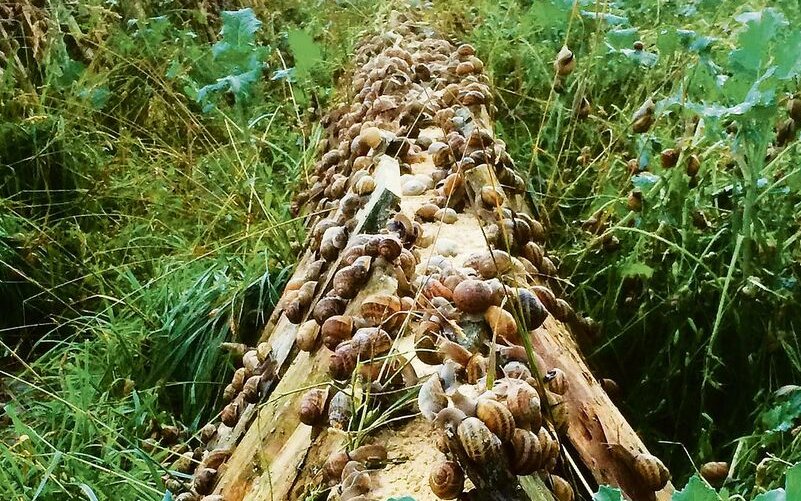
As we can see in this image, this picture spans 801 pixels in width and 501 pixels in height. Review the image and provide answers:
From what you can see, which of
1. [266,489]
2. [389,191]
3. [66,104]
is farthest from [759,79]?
[66,104]

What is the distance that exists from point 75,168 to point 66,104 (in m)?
0.42

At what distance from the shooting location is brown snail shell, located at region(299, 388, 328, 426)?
1091 millimetres

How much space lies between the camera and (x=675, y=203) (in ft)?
6.16

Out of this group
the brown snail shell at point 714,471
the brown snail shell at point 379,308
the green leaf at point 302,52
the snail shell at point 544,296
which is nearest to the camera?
the brown snail shell at point 379,308

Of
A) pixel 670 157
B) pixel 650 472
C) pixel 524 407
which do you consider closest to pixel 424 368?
pixel 524 407

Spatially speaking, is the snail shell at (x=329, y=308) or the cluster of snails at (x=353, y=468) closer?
the cluster of snails at (x=353, y=468)

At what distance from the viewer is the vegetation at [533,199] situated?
5.40ft

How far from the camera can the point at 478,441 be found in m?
0.77

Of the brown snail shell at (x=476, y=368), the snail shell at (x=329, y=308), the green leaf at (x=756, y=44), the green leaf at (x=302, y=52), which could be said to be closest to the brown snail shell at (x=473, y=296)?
the brown snail shell at (x=476, y=368)

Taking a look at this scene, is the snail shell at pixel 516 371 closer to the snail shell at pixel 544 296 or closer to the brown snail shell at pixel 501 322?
the brown snail shell at pixel 501 322

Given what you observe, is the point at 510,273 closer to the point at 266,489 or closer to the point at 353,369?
the point at 353,369

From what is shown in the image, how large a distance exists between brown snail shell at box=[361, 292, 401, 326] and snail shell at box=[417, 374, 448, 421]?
0.99 ft

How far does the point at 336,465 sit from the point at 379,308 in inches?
11.3

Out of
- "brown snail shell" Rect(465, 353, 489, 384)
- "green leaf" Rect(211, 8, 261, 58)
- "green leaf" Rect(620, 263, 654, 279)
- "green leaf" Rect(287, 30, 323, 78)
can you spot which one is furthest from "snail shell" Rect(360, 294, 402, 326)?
"green leaf" Rect(287, 30, 323, 78)
